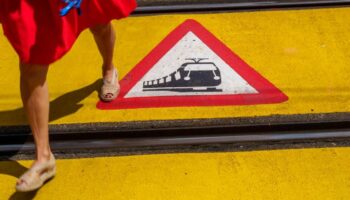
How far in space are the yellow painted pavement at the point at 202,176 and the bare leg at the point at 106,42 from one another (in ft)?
1.72

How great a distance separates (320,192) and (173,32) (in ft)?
5.03

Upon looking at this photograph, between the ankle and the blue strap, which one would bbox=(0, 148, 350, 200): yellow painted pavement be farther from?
the blue strap

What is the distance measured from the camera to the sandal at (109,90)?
2.80 m

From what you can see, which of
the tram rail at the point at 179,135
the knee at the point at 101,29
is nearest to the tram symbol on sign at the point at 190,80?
the tram rail at the point at 179,135

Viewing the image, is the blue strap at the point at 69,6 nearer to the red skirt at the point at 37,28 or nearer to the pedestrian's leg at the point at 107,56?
the red skirt at the point at 37,28

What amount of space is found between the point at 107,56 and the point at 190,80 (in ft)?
1.69

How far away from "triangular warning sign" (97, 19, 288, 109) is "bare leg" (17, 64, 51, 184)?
1.99 ft

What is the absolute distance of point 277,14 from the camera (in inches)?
138

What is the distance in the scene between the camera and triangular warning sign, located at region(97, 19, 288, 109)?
282 centimetres

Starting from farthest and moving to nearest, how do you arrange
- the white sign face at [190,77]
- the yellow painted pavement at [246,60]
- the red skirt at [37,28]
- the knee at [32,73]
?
the white sign face at [190,77], the yellow painted pavement at [246,60], the knee at [32,73], the red skirt at [37,28]

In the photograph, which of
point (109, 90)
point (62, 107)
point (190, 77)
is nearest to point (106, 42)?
point (109, 90)

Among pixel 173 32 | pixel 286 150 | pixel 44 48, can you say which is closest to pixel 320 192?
pixel 286 150

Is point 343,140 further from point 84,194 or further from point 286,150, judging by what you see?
point 84,194

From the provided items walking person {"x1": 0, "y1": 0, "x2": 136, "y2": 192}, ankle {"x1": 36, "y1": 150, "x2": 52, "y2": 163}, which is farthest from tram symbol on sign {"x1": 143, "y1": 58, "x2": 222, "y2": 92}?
ankle {"x1": 36, "y1": 150, "x2": 52, "y2": 163}
